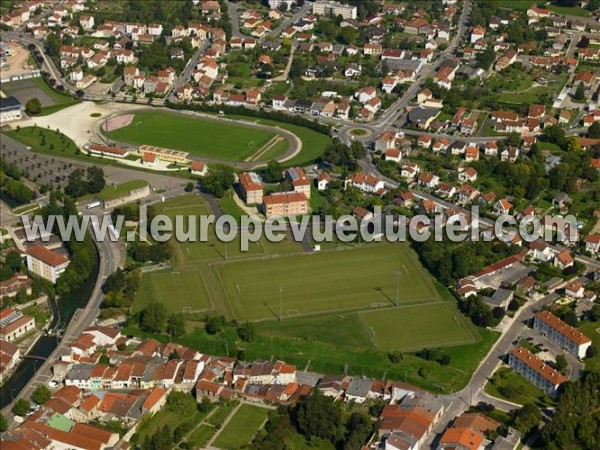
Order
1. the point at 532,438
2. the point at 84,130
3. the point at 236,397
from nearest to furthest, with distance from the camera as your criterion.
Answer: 1. the point at 532,438
2. the point at 236,397
3. the point at 84,130

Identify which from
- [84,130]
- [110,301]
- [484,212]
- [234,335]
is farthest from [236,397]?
[84,130]

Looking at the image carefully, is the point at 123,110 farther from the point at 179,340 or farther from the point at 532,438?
the point at 532,438

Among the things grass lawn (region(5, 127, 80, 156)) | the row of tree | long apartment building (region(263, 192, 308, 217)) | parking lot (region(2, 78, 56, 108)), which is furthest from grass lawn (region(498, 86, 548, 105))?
the row of tree

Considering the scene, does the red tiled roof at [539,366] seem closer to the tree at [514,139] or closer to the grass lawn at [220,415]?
the grass lawn at [220,415]

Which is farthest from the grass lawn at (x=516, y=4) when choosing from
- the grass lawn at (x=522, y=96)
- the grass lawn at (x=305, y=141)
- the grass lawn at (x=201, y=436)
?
the grass lawn at (x=201, y=436)

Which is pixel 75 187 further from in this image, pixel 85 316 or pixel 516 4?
pixel 516 4

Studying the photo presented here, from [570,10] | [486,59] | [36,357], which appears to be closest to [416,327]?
[36,357]

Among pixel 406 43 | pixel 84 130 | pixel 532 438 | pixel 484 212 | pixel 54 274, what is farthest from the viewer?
pixel 406 43
